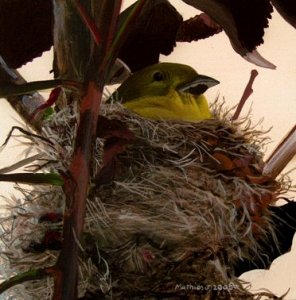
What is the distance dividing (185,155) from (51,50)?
0.97 feet

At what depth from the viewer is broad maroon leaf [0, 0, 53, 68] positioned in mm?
877

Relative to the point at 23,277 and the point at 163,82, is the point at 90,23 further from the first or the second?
the point at 23,277

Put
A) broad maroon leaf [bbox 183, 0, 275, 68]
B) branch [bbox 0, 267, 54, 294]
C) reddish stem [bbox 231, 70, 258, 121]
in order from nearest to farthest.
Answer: branch [bbox 0, 267, 54, 294] < broad maroon leaf [bbox 183, 0, 275, 68] < reddish stem [bbox 231, 70, 258, 121]

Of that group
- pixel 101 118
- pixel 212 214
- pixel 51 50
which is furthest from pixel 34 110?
pixel 212 214

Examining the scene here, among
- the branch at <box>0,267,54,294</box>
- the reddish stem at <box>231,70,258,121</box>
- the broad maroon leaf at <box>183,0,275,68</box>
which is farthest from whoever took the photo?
the reddish stem at <box>231,70,258,121</box>

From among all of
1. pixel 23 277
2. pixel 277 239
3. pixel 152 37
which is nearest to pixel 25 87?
pixel 23 277

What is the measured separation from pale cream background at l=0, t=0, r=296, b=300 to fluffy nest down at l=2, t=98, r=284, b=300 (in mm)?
210

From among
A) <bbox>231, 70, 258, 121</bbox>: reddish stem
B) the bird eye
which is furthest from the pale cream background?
the bird eye

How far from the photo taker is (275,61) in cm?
97

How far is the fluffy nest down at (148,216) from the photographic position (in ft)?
2.34

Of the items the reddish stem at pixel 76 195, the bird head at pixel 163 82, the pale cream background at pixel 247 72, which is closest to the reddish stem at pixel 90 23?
the reddish stem at pixel 76 195

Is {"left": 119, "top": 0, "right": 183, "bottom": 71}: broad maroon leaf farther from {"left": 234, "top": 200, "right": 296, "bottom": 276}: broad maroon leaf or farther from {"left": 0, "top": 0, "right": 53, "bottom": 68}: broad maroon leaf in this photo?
{"left": 234, "top": 200, "right": 296, "bottom": 276}: broad maroon leaf

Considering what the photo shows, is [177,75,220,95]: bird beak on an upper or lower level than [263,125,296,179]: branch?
upper

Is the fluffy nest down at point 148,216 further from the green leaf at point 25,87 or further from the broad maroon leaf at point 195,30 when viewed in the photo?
the broad maroon leaf at point 195,30
